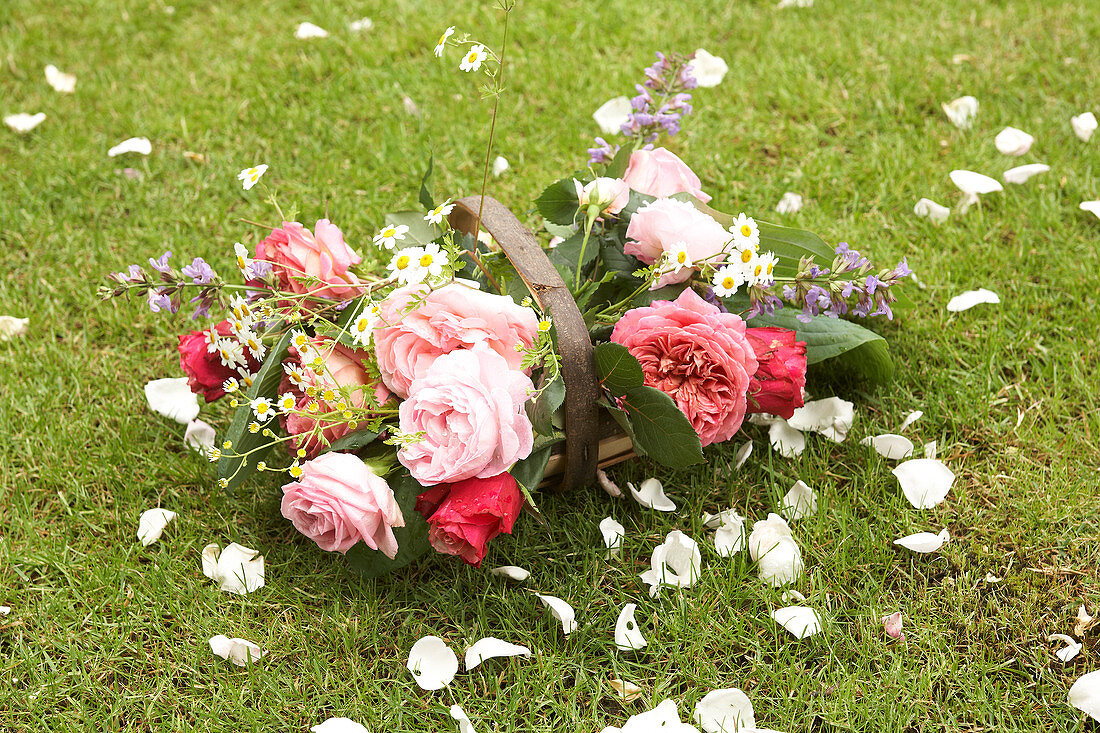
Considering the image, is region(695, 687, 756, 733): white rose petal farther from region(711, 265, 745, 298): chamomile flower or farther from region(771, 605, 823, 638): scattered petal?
region(711, 265, 745, 298): chamomile flower

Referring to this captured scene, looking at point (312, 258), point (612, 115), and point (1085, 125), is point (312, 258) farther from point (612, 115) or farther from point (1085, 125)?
point (1085, 125)

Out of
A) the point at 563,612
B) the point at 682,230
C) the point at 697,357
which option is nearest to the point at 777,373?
the point at 697,357

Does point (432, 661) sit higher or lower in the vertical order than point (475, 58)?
lower

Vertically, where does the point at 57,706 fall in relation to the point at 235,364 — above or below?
below

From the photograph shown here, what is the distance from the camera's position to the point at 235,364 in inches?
53.7

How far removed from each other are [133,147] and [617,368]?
1.56 meters

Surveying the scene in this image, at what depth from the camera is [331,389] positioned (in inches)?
49.1

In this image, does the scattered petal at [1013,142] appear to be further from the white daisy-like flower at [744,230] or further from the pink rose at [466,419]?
the pink rose at [466,419]

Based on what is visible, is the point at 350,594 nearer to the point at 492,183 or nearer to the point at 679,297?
the point at 679,297

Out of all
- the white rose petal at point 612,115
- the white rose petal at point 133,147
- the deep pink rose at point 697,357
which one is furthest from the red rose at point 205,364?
the white rose petal at point 612,115

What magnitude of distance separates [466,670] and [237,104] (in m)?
1.76

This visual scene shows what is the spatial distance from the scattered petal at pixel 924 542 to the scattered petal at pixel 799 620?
20cm

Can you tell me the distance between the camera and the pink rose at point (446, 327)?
1.22 m

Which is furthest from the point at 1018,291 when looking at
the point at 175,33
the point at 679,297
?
the point at 175,33
